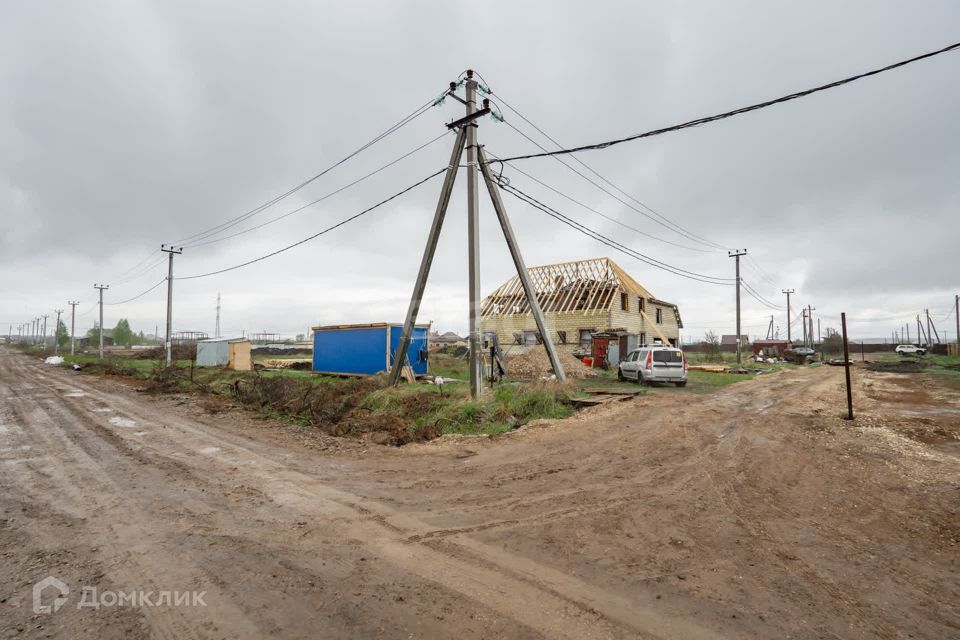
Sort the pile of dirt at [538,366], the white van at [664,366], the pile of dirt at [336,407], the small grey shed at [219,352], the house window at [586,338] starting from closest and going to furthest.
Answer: the pile of dirt at [336,407] → the white van at [664,366] → the pile of dirt at [538,366] → the small grey shed at [219,352] → the house window at [586,338]

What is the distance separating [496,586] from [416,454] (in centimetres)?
463

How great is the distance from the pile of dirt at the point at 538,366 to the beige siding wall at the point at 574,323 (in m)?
4.88

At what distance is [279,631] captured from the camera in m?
2.87

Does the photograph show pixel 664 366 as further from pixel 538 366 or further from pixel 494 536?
pixel 494 536

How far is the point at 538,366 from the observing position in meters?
23.2

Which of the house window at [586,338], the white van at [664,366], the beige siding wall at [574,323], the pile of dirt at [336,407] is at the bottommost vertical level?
the pile of dirt at [336,407]

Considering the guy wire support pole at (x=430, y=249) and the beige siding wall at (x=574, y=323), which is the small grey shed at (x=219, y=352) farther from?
the guy wire support pole at (x=430, y=249)

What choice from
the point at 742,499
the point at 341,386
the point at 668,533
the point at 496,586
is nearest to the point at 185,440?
the point at 341,386

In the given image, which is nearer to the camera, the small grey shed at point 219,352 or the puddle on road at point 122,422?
the puddle on road at point 122,422

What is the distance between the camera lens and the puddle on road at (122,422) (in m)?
10.2

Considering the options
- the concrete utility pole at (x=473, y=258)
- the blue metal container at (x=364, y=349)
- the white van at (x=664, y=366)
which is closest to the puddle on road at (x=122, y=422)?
the concrete utility pole at (x=473, y=258)

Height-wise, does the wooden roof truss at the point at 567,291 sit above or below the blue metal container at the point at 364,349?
above

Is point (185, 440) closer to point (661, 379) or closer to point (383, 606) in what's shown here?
point (383, 606)

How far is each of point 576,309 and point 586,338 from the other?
7.19ft
